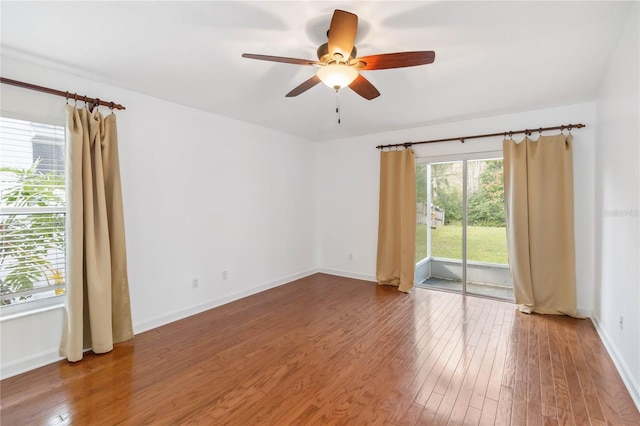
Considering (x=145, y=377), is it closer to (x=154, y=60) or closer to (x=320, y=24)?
(x=154, y=60)

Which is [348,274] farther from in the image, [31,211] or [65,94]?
[65,94]

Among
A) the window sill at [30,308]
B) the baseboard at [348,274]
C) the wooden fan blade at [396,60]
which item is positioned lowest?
the baseboard at [348,274]

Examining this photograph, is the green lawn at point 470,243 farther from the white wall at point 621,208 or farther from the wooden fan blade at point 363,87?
the wooden fan blade at point 363,87

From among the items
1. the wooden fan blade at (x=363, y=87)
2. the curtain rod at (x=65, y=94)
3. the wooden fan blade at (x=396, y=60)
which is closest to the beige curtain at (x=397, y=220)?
the wooden fan blade at (x=363, y=87)

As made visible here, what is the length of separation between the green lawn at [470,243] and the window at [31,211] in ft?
14.7

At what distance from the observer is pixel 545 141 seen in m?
3.56

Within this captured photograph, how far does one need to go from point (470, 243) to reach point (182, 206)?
397cm

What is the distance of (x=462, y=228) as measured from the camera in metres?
4.30

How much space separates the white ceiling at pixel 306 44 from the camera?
1810 millimetres

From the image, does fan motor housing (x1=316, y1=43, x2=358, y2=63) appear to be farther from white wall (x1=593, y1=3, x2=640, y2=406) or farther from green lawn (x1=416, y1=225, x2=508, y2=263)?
green lawn (x1=416, y1=225, x2=508, y2=263)

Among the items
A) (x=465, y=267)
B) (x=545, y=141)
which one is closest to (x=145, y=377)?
(x=465, y=267)

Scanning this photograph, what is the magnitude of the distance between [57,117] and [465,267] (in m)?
5.06

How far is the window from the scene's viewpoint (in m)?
2.35

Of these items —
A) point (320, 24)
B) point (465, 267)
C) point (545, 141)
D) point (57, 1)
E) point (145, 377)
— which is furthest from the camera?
point (465, 267)
